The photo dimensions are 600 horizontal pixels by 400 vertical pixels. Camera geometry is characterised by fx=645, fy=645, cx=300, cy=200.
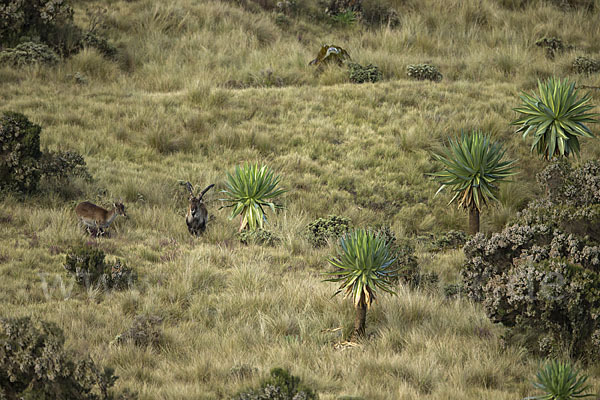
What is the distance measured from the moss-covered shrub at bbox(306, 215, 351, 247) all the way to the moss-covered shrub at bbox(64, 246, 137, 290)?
258cm

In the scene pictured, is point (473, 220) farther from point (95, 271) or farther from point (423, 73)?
point (423, 73)

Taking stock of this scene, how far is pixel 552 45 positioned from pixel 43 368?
14.4 m

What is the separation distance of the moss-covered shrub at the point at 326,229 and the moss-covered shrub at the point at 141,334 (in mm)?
3147

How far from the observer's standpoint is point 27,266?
21.4 ft

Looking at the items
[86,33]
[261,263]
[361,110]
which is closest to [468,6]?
[361,110]

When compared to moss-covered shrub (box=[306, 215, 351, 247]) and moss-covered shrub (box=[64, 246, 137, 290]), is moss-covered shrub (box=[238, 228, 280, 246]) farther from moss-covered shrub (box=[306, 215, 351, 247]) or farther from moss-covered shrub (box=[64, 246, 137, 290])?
moss-covered shrub (box=[64, 246, 137, 290])

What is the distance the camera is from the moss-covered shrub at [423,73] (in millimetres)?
13758

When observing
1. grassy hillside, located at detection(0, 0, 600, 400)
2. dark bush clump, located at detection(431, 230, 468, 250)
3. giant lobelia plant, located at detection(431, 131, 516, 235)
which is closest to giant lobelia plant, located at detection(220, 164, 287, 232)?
grassy hillside, located at detection(0, 0, 600, 400)

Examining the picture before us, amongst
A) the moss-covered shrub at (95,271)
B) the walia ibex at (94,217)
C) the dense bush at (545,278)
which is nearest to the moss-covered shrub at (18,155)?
the walia ibex at (94,217)

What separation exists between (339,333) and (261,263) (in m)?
1.78

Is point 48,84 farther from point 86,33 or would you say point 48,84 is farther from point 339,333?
point 339,333

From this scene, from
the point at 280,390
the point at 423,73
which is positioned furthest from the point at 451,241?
the point at 423,73

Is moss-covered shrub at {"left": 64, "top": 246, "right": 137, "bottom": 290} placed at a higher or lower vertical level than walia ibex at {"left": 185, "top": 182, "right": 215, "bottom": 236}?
lower

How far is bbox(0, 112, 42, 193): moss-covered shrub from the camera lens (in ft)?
27.1
